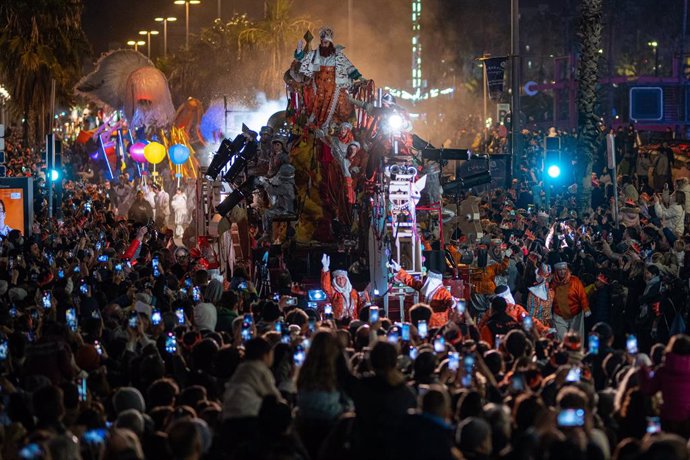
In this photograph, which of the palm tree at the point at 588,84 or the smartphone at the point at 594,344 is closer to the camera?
the smartphone at the point at 594,344

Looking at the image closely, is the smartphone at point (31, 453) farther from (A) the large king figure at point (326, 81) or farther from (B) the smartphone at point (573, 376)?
(A) the large king figure at point (326, 81)

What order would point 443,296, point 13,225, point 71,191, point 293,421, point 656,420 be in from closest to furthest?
point 656,420
point 293,421
point 443,296
point 13,225
point 71,191

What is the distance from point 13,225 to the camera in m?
25.8

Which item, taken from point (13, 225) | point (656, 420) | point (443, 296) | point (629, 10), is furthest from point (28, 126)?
point (656, 420)

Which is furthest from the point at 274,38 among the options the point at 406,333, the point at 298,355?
the point at 298,355

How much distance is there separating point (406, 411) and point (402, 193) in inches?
386

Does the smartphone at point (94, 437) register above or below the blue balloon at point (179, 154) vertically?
below

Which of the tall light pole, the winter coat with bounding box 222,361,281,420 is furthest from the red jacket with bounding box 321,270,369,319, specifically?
the tall light pole

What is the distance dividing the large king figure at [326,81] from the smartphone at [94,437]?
14.2 m

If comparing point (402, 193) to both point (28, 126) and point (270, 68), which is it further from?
point (270, 68)

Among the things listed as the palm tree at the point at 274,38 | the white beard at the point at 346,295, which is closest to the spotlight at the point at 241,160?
the white beard at the point at 346,295

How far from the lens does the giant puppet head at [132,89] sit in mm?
42625

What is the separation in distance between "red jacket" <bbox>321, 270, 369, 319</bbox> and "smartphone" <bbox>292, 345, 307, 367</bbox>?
6.20 metres

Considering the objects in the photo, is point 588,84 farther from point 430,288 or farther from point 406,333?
point 406,333
